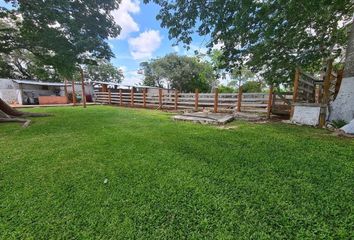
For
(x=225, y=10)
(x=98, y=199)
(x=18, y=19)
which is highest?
(x=18, y=19)

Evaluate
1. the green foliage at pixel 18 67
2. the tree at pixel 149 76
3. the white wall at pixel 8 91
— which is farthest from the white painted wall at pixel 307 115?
the tree at pixel 149 76

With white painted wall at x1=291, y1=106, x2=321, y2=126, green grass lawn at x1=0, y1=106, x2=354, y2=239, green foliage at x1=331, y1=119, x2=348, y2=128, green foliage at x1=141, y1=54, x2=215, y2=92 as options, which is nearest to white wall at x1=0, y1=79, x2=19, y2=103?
green foliage at x1=141, y1=54, x2=215, y2=92

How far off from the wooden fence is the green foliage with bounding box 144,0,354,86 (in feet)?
4.25

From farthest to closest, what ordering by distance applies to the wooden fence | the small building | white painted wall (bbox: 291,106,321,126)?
the small building → the wooden fence → white painted wall (bbox: 291,106,321,126)

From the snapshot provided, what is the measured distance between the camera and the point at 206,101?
966cm

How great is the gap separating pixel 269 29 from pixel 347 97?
118 inches

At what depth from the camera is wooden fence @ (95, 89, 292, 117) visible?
7465mm

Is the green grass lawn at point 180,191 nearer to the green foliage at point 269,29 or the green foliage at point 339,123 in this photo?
the green foliage at point 339,123

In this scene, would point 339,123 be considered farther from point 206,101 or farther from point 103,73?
point 103,73

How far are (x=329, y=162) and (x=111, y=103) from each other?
15.8m

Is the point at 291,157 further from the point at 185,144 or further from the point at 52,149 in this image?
the point at 52,149

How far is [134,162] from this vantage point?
2.95 meters

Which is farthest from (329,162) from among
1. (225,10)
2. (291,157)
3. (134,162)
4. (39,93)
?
(39,93)

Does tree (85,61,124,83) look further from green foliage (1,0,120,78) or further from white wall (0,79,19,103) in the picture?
green foliage (1,0,120,78)
